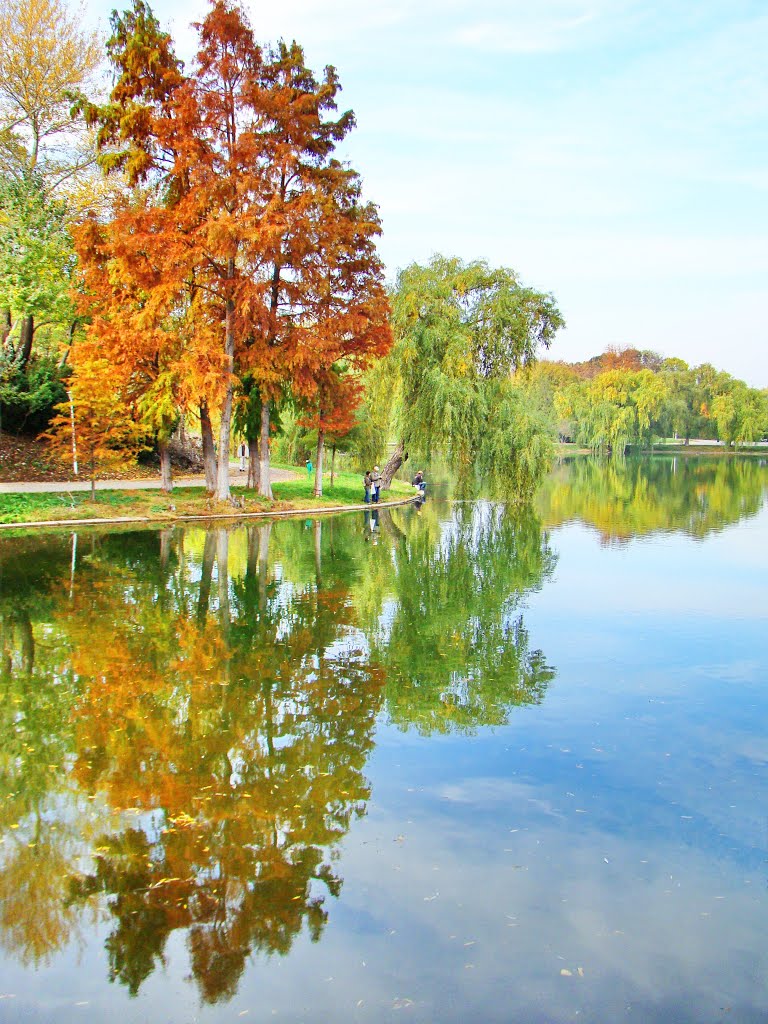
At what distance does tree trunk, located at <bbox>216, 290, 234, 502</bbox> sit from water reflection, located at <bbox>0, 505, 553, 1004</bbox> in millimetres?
8642

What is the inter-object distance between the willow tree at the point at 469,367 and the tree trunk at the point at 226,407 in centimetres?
729

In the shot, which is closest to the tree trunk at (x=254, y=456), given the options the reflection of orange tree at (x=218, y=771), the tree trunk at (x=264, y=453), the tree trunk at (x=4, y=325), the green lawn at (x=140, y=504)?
the green lawn at (x=140, y=504)

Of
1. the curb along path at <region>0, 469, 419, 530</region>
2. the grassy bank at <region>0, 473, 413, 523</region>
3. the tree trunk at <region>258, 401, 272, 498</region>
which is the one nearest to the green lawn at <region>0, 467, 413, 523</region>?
→ the grassy bank at <region>0, 473, 413, 523</region>

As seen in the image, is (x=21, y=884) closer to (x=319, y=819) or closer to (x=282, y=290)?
(x=319, y=819)

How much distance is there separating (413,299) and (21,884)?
2809 centimetres

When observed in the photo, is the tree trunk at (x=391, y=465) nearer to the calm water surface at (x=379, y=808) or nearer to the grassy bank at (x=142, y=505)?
the grassy bank at (x=142, y=505)

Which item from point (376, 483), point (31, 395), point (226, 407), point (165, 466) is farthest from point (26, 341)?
point (376, 483)

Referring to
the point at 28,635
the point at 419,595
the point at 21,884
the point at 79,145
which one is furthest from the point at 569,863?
the point at 79,145

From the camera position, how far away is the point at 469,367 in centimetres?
3064

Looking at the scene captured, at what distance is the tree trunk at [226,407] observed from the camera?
986 inches

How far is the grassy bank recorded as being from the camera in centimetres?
2362

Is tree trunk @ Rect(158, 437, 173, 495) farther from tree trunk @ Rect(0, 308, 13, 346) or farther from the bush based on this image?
tree trunk @ Rect(0, 308, 13, 346)

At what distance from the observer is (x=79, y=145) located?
3052 cm

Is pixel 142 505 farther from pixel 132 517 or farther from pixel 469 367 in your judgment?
pixel 469 367
